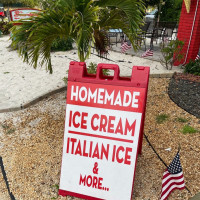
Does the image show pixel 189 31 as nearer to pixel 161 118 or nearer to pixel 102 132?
pixel 161 118

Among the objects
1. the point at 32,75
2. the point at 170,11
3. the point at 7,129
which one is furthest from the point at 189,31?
the point at 170,11

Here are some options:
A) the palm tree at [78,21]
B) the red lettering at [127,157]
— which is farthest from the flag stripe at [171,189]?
the palm tree at [78,21]

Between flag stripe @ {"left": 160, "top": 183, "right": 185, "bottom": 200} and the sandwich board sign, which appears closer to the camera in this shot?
the sandwich board sign

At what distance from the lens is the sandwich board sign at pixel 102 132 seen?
235 cm

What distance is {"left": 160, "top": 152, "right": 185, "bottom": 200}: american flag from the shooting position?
2572 mm

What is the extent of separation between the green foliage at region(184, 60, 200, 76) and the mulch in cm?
219

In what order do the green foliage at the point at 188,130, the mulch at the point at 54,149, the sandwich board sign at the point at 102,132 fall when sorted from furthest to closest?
the green foliage at the point at 188,130, the mulch at the point at 54,149, the sandwich board sign at the point at 102,132

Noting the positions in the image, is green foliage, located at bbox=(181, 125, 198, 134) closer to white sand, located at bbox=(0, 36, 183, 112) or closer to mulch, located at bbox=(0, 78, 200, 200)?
mulch, located at bbox=(0, 78, 200, 200)

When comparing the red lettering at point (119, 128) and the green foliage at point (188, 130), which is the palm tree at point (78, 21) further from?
the green foliage at point (188, 130)

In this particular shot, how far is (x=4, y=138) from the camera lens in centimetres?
400

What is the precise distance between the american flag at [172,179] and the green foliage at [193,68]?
198 inches

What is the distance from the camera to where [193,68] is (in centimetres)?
692

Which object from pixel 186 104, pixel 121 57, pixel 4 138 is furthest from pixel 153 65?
pixel 4 138

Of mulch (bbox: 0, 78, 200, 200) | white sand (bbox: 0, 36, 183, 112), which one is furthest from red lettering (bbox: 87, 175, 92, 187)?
white sand (bbox: 0, 36, 183, 112)
